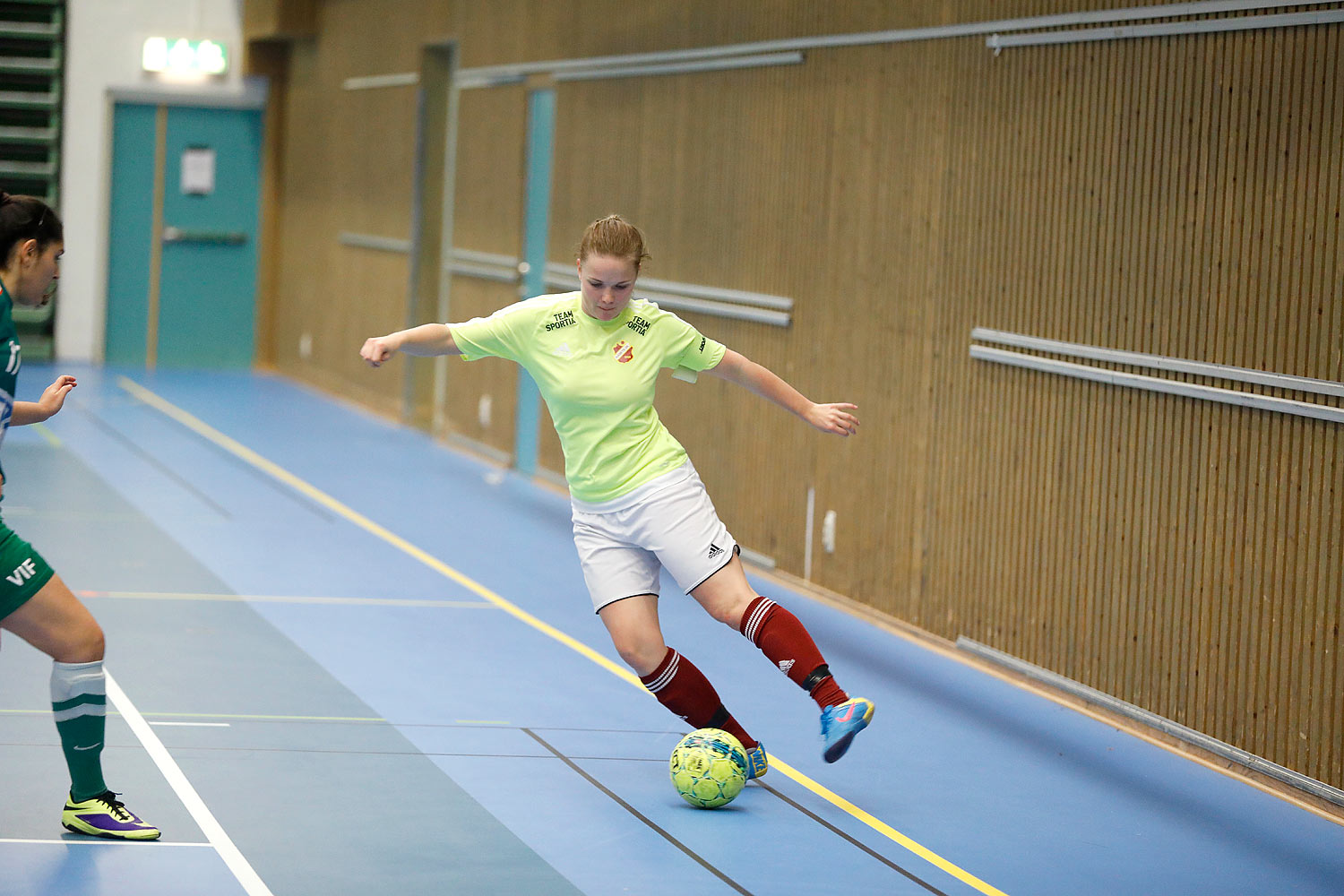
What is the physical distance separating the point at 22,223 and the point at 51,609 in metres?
1.04

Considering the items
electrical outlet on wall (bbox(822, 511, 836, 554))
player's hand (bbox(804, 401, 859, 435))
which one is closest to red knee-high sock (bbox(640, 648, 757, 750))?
player's hand (bbox(804, 401, 859, 435))

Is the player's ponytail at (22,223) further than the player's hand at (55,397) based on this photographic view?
No

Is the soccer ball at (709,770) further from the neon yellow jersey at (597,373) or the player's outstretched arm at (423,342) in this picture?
the player's outstretched arm at (423,342)

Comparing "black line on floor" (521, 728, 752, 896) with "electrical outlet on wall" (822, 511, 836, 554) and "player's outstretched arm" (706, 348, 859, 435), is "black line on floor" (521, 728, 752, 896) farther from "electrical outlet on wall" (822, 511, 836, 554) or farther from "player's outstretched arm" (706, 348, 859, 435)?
"electrical outlet on wall" (822, 511, 836, 554)

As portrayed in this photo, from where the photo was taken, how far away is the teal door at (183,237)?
18469 mm

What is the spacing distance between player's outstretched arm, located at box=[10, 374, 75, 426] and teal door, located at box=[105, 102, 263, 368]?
48.6ft

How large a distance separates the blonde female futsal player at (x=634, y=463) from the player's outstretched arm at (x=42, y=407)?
97 cm

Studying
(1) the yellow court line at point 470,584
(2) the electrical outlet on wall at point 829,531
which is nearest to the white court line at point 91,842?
(1) the yellow court line at point 470,584

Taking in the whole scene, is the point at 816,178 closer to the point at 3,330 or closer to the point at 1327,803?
the point at 1327,803

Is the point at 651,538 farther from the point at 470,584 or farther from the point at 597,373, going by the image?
the point at 470,584

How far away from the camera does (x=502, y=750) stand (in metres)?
5.69

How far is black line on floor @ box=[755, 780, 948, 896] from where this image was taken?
4607 millimetres

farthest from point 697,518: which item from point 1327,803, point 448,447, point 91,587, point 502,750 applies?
point 448,447

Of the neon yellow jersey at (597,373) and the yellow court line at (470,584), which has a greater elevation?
the neon yellow jersey at (597,373)
